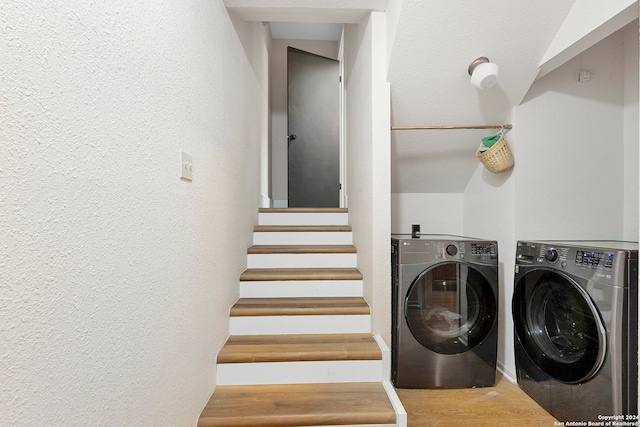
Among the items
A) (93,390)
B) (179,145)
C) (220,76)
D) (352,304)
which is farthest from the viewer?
(352,304)

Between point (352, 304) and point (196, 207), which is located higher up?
point (196, 207)

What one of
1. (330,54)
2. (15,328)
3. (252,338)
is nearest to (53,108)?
(15,328)

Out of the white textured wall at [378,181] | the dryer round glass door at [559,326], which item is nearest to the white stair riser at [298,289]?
the white textured wall at [378,181]

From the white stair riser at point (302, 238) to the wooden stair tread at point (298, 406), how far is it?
1137 mm

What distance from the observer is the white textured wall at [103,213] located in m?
0.51

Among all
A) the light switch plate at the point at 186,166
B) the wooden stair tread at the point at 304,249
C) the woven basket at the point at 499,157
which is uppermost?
the woven basket at the point at 499,157

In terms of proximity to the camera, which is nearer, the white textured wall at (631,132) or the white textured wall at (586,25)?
Answer: the white textured wall at (586,25)

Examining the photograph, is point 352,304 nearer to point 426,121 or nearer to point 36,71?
point 426,121

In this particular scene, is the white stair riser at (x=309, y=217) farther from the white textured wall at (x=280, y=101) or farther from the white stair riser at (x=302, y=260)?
the white textured wall at (x=280, y=101)

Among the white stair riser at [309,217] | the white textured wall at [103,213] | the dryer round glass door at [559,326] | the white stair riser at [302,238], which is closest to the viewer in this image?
the white textured wall at [103,213]

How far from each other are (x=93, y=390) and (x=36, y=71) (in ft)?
2.15

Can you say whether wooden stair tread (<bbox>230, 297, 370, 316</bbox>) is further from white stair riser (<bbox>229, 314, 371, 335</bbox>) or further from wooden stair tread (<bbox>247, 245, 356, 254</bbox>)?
wooden stair tread (<bbox>247, 245, 356, 254</bbox>)

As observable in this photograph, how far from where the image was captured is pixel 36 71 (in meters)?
0.54

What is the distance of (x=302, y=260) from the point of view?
231 centimetres
